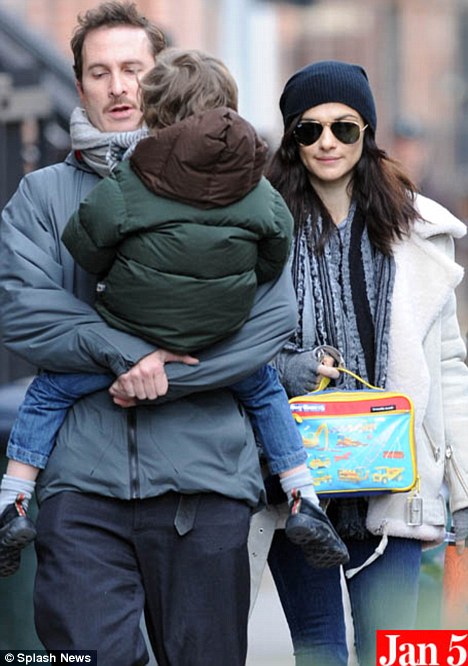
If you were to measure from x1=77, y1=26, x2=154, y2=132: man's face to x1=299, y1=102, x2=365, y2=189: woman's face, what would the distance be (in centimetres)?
48

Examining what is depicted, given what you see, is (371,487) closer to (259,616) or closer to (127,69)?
(127,69)

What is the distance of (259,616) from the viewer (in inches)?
285

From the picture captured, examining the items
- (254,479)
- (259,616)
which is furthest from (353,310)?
(259,616)

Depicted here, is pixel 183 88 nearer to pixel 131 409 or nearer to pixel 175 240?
pixel 175 240

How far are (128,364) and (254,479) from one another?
1.37 ft

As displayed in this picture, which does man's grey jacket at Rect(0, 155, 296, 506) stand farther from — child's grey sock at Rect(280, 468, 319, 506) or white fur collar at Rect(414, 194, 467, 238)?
white fur collar at Rect(414, 194, 467, 238)

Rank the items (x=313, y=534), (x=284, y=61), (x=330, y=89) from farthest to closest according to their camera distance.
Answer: (x=284, y=61), (x=330, y=89), (x=313, y=534)

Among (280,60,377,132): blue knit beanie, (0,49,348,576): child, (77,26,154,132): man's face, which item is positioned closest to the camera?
(0,49,348,576): child

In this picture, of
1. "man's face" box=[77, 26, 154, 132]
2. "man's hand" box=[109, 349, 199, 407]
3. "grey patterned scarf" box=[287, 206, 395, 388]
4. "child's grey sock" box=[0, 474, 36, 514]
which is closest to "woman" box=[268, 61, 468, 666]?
"grey patterned scarf" box=[287, 206, 395, 388]

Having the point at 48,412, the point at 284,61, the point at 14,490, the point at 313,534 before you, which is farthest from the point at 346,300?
the point at 284,61

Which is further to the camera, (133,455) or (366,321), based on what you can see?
(366,321)

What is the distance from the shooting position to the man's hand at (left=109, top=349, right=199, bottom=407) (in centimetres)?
379

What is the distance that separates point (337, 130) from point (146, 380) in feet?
3.40

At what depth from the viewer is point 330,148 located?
14.6 feet
